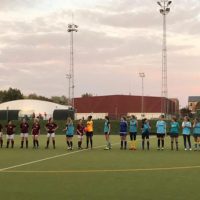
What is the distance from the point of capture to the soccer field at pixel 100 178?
11141mm

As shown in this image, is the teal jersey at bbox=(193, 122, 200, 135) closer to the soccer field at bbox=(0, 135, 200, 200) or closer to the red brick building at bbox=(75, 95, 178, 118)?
the soccer field at bbox=(0, 135, 200, 200)

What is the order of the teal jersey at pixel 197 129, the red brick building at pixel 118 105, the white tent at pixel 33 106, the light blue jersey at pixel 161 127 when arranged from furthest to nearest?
the red brick building at pixel 118 105 → the white tent at pixel 33 106 → the light blue jersey at pixel 161 127 → the teal jersey at pixel 197 129

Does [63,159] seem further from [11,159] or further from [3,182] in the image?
[3,182]

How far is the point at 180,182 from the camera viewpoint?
13.0m

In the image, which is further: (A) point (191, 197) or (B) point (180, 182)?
(B) point (180, 182)

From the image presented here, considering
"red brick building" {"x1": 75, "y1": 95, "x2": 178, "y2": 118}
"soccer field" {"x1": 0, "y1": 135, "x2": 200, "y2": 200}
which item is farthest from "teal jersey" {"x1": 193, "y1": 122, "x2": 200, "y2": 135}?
"red brick building" {"x1": 75, "y1": 95, "x2": 178, "y2": 118}

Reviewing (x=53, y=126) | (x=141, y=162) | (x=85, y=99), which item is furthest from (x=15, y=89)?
(x=141, y=162)

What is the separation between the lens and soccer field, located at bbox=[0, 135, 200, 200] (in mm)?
11141

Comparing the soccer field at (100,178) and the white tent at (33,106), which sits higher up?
the white tent at (33,106)

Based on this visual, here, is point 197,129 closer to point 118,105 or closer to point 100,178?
point 100,178

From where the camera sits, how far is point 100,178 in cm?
1394

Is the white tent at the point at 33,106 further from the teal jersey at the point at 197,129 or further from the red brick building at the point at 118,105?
the teal jersey at the point at 197,129

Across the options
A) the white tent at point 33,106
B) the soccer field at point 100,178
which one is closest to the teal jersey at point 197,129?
the soccer field at point 100,178

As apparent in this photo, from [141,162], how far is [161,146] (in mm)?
9160
